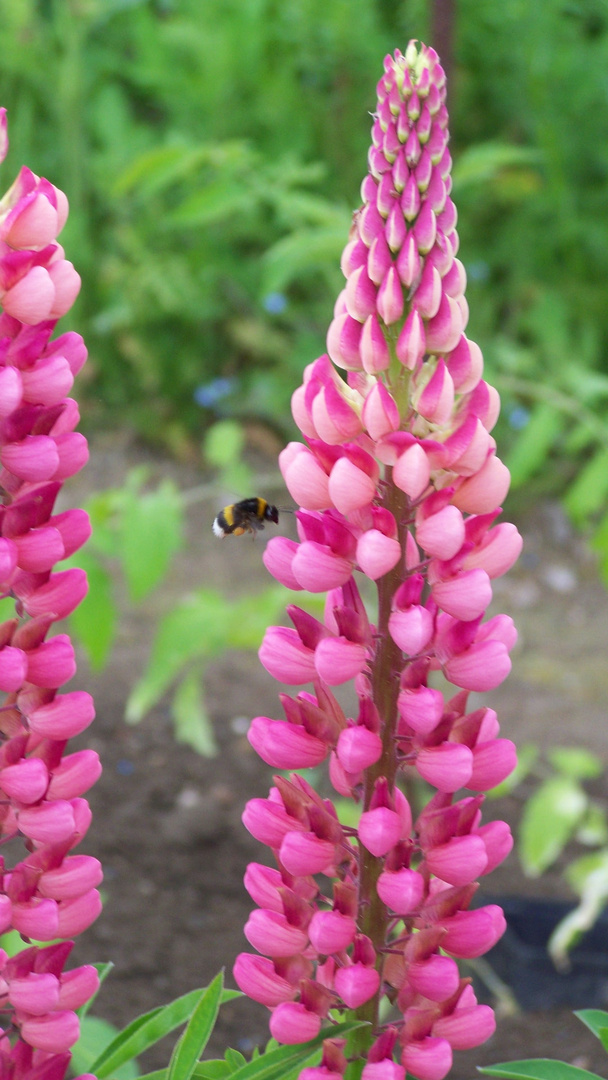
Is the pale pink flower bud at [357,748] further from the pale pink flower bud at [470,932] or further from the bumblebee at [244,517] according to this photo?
the bumblebee at [244,517]

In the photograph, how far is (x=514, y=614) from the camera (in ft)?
13.6

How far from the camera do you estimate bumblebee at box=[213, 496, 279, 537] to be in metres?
1.37

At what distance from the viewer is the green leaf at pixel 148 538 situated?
1.95 m

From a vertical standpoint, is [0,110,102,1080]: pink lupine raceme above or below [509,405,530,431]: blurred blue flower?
below

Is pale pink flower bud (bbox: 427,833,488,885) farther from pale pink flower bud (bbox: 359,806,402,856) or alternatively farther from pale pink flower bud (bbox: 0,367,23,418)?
pale pink flower bud (bbox: 0,367,23,418)

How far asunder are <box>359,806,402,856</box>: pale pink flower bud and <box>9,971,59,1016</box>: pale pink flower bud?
0.23m

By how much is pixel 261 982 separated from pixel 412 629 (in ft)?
0.89

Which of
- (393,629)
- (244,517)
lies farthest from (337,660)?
(244,517)

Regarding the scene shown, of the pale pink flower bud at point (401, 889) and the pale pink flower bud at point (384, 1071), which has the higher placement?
the pale pink flower bud at point (401, 889)

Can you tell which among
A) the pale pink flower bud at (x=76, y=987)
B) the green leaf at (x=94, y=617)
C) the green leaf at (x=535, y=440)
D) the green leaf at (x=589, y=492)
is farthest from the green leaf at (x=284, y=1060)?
the green leaf at (x=535, y=440)

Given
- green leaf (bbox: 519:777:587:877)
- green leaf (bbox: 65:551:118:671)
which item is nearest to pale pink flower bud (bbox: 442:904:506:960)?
green leaf (bbox: 65:551:118:671)

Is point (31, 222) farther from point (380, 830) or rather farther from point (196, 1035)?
point (196, 1035)

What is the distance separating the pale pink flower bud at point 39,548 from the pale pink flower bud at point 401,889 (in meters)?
0.29

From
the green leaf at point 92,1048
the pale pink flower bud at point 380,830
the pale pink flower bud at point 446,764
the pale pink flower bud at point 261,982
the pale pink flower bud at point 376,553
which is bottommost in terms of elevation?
the green leaf at point 92,1048
